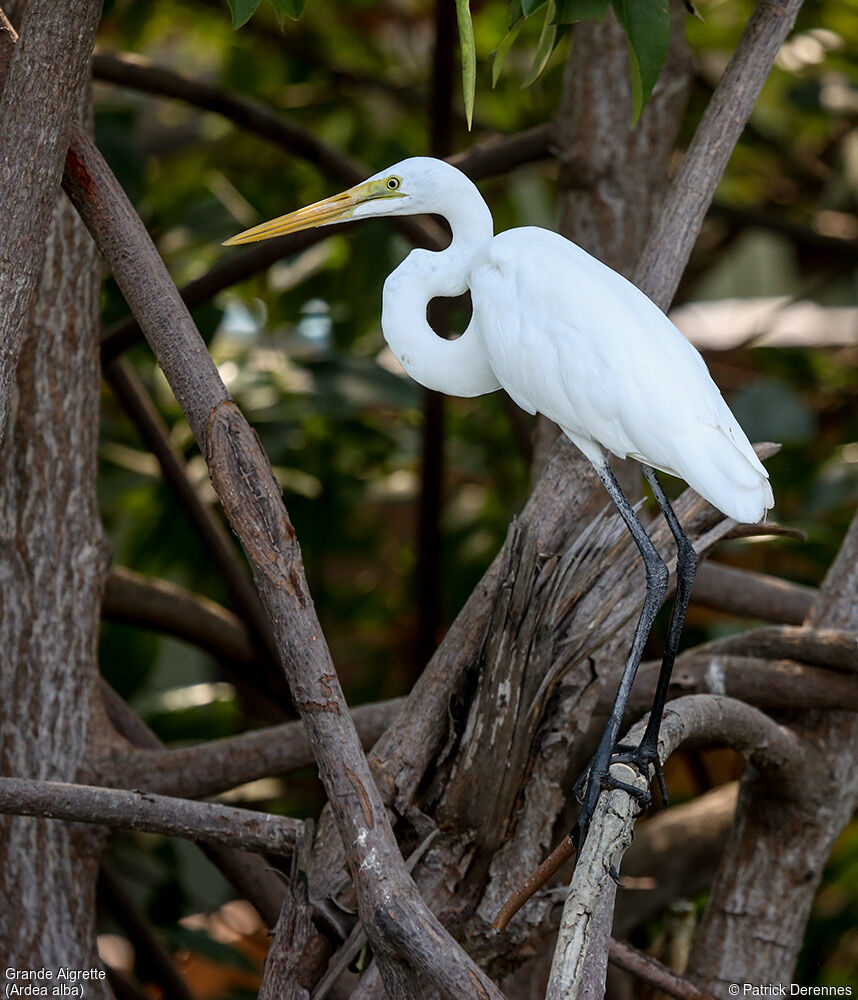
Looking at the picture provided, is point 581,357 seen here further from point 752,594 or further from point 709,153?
point 752,594

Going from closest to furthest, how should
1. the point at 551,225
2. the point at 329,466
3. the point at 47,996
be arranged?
the point at 47,996 → the point at 329,466 → the point at 551,225

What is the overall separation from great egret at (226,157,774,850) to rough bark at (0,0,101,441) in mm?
212

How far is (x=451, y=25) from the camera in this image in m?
2.08

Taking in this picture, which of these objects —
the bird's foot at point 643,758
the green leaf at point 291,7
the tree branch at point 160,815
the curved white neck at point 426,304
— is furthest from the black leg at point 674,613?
the green leaf at point 291,7

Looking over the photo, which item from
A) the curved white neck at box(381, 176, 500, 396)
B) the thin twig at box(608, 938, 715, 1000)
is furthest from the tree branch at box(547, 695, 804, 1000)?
the curved white neck at box(381, 176, 500, 396)

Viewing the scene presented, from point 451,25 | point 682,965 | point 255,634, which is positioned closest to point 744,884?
point 682,965

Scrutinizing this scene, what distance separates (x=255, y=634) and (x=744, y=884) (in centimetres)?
89

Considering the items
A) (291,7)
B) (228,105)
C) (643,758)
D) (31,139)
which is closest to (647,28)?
(291,7)

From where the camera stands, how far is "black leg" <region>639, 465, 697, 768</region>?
3.66 feet

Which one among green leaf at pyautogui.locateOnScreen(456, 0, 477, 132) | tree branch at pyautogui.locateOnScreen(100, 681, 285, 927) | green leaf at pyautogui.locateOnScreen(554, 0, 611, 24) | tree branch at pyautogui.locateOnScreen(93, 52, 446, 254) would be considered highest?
tree branch at pyautogui.locateOnScreen(93, 52, 446, 254)

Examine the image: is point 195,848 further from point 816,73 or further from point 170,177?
point 816,73

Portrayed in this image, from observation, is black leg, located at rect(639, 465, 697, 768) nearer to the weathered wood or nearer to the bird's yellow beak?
the bird's yellow beak

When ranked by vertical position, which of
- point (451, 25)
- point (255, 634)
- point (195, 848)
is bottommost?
point (195, 848)

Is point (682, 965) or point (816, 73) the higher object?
point (816, 73)
